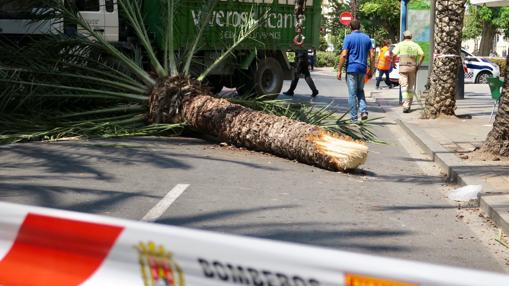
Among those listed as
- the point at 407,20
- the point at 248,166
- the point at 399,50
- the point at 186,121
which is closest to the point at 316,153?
the point at 248,166

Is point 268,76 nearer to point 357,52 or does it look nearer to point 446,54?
point 357,52

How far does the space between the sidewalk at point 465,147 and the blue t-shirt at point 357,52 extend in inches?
60.1

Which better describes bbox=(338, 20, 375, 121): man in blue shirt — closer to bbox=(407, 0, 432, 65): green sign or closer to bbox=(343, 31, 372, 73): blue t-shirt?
bbox=(343, 31, 372, 73): blue t-shirt

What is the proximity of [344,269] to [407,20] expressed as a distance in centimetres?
1933

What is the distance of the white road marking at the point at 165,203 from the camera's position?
6.50 meters

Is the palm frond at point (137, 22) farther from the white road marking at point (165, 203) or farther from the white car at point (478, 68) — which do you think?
the white car at point (478, 68)

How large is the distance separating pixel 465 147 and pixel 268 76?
28.5ft

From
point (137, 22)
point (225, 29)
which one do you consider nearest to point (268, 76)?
point (225, 29)

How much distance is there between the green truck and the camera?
13961 mm

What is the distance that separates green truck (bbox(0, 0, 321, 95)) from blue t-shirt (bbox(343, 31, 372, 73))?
162cm

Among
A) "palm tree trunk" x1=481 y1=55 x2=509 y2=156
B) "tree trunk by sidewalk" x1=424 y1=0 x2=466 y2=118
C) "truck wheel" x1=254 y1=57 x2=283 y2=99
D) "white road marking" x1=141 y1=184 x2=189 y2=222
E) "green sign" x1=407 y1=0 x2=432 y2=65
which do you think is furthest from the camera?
"green sign" x1=407 y1=0 x2=432 y2=65

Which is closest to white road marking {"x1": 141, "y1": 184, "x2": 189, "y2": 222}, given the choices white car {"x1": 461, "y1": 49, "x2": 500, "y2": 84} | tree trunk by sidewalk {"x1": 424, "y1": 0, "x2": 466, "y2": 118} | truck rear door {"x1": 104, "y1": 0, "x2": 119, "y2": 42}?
tree trunk by sidewalk {"x1": 424, "y1": 0, "x2": 466, "y2": 118}

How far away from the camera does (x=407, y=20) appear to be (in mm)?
20984

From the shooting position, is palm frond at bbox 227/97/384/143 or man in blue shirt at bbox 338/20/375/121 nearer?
palm frond at bbox 227/97/384/143
